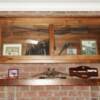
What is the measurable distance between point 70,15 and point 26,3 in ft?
2.47

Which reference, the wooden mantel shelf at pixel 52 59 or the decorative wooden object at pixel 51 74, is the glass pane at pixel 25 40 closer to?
the wooden mantel shelf at pixel 52 59

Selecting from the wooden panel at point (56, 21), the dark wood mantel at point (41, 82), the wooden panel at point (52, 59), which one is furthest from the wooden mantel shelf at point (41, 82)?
the wooden panel at point (56, 21)

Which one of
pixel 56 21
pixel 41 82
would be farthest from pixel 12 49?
pixel 56 21

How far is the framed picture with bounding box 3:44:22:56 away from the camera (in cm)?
356

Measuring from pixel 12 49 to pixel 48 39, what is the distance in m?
0.60

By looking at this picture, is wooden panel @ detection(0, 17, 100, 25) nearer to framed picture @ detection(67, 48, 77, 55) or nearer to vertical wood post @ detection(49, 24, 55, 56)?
vertical wood post @ detection(49, 24, 55, 56)

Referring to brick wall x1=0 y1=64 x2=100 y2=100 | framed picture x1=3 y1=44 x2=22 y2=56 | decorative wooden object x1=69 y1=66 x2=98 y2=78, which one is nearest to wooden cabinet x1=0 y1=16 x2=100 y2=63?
framed picture x1=3 y1=44 x2=22 y2=56

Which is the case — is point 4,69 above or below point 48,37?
below

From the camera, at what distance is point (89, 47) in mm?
3613

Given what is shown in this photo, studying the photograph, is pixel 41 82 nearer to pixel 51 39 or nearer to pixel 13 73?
pixel 13 73

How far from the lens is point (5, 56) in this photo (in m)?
3.52

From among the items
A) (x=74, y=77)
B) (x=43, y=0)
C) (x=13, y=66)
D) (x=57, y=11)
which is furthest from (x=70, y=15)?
(x=13, y=66)

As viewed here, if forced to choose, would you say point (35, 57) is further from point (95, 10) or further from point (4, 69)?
point (95, 10)

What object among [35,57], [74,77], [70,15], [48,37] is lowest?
[74,77]
